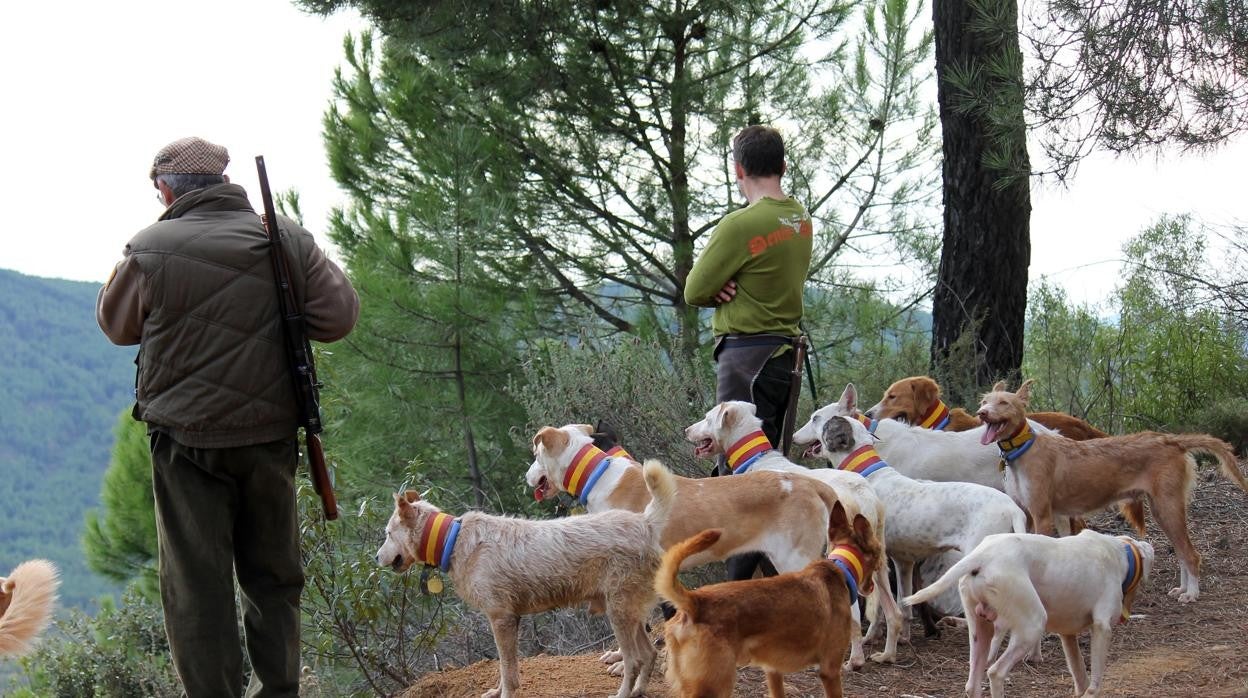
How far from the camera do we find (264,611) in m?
4.77

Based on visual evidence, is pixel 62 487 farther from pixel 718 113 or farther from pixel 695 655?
pixel 695 655

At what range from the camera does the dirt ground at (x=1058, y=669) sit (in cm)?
520

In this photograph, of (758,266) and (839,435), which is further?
(839,435)

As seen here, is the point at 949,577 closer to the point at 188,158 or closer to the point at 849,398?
the point at 849,398

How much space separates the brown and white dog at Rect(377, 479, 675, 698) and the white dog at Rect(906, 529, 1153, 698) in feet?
3.76

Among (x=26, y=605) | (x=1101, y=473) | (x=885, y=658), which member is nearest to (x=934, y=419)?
(x=1101, y=473)

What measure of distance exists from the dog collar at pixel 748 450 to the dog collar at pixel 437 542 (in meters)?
1.68

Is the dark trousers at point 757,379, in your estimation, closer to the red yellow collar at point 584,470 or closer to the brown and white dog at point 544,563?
the red yellow collar at point 584,470

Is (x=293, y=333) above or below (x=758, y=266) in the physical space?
below

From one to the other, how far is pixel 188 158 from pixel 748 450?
3043 millimetres

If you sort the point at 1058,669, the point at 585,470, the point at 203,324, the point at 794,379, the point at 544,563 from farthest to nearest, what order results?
the point at 794,379 → the point at 585,470 → the point at 1058,669 → the point at 544,563 → the point at 203,324

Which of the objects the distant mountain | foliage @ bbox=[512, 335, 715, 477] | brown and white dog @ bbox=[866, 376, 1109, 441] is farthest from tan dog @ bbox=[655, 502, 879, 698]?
the distant mountain

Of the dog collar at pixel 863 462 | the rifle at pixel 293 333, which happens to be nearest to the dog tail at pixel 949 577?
the dog collar at pixel 863 462

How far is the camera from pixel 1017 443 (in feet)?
21.4
